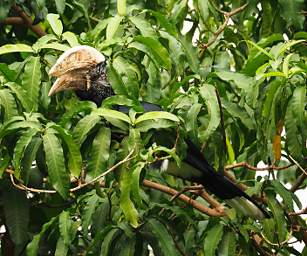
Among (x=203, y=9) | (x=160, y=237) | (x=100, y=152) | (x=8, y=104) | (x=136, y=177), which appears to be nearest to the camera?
(x=136, y=177)

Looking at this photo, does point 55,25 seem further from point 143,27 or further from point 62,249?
point 62,249

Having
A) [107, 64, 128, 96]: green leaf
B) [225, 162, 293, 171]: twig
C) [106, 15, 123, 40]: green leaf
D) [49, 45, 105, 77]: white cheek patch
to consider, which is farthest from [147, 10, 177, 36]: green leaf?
[225, 162, 293, 171]: twig

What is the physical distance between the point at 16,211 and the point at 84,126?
28.6 inches

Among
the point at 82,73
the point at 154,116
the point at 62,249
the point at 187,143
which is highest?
the point at 154,116

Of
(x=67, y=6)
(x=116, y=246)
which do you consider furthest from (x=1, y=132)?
(x=67, y=6)

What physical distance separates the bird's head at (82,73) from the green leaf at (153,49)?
0.61 feet

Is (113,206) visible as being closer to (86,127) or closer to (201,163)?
(201,163)

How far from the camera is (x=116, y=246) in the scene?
283 cm

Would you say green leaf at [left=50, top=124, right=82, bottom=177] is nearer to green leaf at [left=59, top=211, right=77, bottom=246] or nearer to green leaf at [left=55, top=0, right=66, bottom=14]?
green leaf at [left=59, top=211, right=77, bottom=246]

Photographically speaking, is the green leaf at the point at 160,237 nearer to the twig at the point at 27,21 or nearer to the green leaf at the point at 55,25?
the green leaf at the point at 55,25

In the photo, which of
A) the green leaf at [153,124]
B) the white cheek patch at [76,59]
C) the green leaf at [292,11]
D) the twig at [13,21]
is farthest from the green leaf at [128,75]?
the twig at [13,21]

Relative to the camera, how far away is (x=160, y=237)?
2.80 m

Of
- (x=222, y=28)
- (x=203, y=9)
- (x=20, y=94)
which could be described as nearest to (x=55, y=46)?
(x=20, y=94)

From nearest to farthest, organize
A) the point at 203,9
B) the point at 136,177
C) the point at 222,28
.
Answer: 1. the point at 136,177
2. the point at 203,9
3. the point at 222,28
